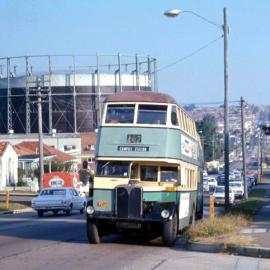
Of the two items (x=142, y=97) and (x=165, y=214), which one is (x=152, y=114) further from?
(x=165, y=214)

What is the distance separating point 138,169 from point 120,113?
1731 mm

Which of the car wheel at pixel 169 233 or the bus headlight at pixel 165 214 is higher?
the bus headlight at pixel 165 214

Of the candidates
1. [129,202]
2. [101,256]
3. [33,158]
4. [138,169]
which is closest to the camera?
[101,256]

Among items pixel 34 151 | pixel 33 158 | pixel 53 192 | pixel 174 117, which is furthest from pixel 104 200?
pixel 34 151

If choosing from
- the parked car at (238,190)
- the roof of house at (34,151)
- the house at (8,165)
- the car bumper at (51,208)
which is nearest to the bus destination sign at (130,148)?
the car bumper at (51,208)

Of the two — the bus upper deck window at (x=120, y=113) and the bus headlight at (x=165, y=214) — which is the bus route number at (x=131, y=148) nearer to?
the bus upper deck window at (x=120, y=113)

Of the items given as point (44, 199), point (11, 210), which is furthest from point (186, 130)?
point (11, 210)

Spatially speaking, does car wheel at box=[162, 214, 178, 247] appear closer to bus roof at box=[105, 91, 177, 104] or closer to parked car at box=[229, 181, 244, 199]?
bus roof at box=[105, 91, 177, 104]

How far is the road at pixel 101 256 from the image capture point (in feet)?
53.1

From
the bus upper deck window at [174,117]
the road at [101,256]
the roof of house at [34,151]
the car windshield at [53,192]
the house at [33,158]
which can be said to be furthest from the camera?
the roof of house at [34,151]

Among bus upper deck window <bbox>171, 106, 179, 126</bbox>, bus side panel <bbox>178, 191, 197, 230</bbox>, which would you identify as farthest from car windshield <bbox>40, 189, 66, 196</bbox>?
bus upper deck window <bbox>171, 106, 179, 126</bbox>

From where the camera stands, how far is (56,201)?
129 ft

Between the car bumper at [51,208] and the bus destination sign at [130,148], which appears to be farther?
the car bumper at [51,208]

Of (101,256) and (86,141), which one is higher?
(86,141)
